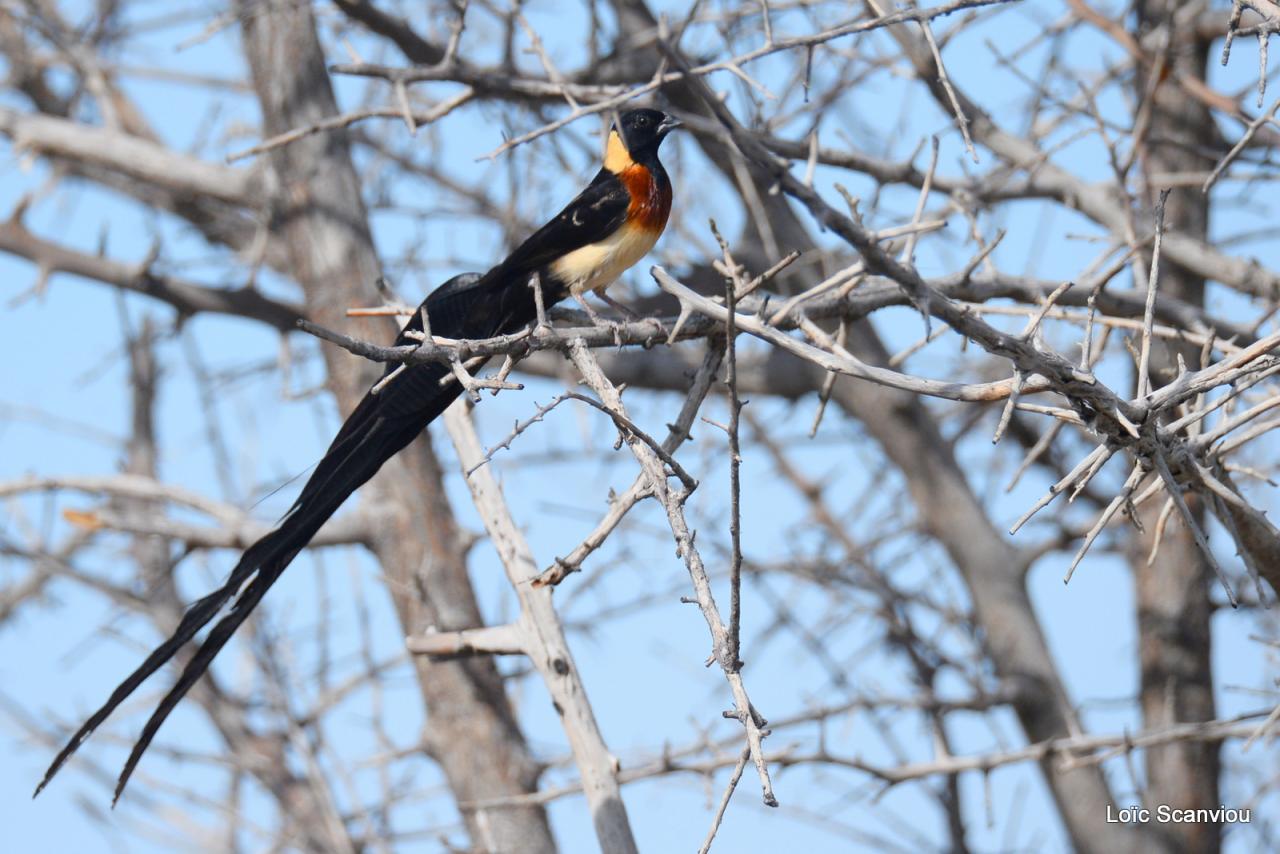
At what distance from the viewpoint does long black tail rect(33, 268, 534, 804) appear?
284 cm

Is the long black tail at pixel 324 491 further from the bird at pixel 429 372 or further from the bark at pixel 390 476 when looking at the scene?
the bark at pixel 390 476

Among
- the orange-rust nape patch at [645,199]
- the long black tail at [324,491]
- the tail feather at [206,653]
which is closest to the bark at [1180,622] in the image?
the orange-rust nape patch at [645,199]

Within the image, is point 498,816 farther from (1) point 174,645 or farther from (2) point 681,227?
(2) point 681,227

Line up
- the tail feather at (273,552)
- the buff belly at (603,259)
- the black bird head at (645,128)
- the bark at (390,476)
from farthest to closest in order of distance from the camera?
the bark at (390,476), the black bird head at (645,128), the buff belly at (603,259), the tail feather at (273,552)

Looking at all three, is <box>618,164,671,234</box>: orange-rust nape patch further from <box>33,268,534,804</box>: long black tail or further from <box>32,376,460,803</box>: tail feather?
<box>32,376,460,803</box>: tail feather

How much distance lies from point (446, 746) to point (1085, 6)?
344 cm

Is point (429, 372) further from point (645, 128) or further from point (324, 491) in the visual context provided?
point (645, 128)

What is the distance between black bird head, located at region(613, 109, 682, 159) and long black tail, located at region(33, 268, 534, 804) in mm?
1193

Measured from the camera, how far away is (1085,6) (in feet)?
15.8

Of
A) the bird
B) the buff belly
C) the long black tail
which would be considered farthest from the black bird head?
the long black tail

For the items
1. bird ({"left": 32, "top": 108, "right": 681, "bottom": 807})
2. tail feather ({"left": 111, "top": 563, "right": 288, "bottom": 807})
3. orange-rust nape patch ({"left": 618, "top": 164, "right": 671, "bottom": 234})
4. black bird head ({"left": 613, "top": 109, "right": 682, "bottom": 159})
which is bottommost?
tail feather ({"left": 111, "top": 563, "right": 288, "bottom": 807})

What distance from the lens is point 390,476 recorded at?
552 centimetres

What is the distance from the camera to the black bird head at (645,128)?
438 centimetres

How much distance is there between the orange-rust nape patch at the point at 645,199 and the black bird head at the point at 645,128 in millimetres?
274
